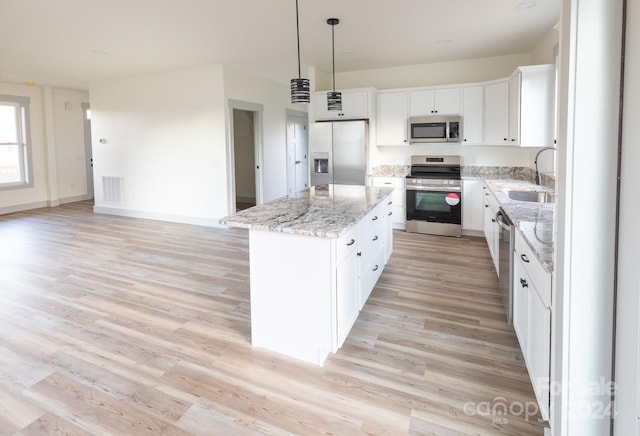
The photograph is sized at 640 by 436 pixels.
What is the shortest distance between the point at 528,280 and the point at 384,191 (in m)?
1.91

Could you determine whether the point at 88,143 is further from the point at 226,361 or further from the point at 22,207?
the point at 226,361

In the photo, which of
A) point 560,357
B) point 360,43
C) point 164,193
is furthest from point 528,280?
point 164,193

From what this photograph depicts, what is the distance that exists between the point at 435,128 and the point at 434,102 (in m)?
0.39

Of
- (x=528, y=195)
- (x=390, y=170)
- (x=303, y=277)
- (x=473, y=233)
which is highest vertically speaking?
(x=390, y=170)

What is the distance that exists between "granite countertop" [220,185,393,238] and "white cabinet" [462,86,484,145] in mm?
2696

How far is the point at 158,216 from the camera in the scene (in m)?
7.09

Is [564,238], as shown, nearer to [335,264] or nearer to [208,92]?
[335,264]

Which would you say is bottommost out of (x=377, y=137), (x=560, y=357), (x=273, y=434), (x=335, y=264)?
Answer: (x=273, y=434)

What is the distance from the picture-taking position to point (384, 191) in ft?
12.5

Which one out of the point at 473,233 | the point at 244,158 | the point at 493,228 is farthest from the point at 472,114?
the point at 244,158

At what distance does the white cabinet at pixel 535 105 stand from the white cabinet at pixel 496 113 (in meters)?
0.54

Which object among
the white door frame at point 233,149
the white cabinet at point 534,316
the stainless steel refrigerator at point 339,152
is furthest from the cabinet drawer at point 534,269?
the white door frame at point 233,149

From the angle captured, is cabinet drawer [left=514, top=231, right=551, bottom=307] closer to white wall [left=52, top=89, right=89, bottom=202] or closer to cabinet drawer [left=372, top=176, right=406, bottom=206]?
cabinet drawer [left=372, top=176, right=406, bottom=206]

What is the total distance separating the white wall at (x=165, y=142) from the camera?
6305 mm
